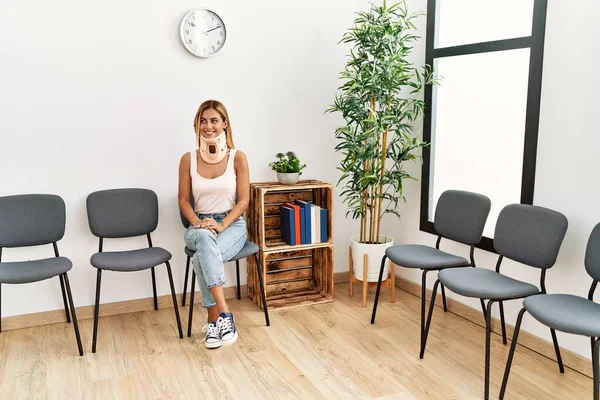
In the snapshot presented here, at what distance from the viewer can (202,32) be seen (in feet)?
11.2

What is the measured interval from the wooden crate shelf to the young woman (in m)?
0.21

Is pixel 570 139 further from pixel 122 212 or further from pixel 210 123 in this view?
pixel 122 212

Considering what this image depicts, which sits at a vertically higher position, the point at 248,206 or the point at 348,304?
the point at 248,206

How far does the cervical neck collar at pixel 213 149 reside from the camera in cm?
321

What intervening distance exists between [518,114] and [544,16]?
0.54 meters

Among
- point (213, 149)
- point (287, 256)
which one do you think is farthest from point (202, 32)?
point (287, 256)

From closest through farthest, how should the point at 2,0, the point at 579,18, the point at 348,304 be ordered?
the point at 579,18, the point at 2,0, the point at 348,304

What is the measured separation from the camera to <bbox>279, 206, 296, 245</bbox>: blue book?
11.5ft

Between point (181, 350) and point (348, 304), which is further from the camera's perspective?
point (348, 304)

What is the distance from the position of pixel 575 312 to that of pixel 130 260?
2279mm

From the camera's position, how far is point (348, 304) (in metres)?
3.65

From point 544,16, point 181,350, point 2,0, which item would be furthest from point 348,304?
point 2,0

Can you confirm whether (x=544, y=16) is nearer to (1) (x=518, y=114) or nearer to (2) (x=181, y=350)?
(1) (x=518, y=114)

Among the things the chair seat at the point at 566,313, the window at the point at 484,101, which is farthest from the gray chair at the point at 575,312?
the window at the point at 484,101
